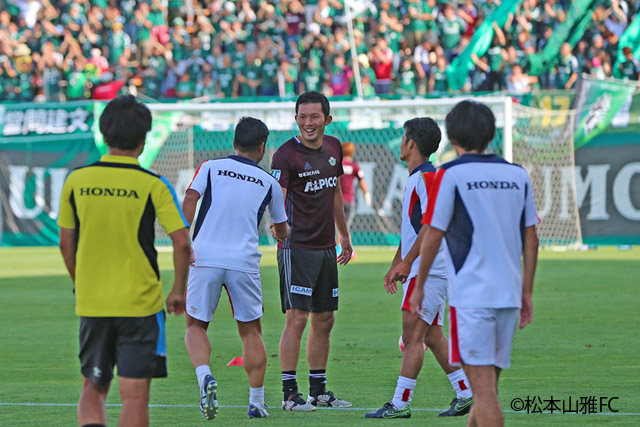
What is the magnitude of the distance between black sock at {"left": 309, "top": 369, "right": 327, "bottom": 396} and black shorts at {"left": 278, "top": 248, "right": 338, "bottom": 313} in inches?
16.9

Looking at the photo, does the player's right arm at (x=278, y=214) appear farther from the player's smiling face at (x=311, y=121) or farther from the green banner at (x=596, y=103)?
the green banner at (x=596, y=103)

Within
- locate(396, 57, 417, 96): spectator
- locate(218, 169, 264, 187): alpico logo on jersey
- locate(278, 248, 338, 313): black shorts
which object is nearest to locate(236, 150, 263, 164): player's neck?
locate(218, 169, 264, 187): alpico logo on jersey

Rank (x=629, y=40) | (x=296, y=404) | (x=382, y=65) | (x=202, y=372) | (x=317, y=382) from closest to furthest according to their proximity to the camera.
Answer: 1. (x=202, y=372)
2. (x=296, y=404)
3. (x=317, y=382)
4. (x=629, y=40)
5. (x=382, y=65)

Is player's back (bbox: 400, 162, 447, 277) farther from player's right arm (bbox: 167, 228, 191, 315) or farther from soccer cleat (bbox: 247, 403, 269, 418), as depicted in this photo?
player's right arm (bbox: 167, 228, 191, 315)

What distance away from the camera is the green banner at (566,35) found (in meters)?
24.8

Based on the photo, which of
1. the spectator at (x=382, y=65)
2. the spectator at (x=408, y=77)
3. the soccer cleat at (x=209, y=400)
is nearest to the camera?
the soccer cleat at (x=209, y=400)

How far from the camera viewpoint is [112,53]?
105ft

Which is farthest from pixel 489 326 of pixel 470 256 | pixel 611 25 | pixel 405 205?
pixel 611 25

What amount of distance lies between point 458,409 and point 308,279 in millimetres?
1410

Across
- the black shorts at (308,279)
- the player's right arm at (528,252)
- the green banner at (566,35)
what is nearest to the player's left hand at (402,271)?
the black shorts at (308,279)

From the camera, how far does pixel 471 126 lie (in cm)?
540

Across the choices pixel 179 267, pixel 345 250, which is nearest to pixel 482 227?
pixel 179 267

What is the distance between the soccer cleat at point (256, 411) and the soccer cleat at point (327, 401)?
1.85 ft

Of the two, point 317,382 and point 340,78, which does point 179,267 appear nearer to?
point 317,382
